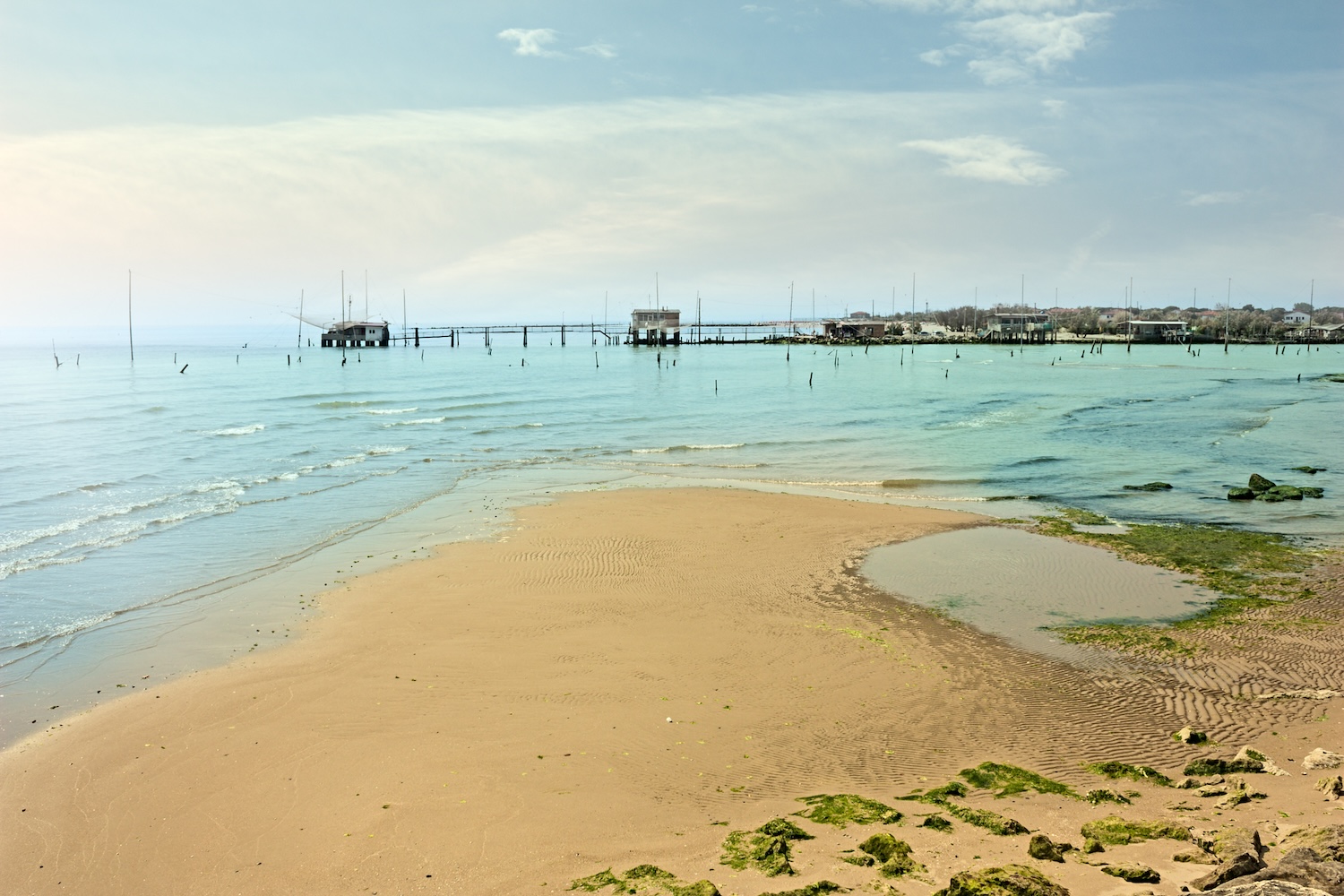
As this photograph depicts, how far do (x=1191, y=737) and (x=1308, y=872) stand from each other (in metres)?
3.79

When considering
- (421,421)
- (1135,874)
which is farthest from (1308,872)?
(421,421)

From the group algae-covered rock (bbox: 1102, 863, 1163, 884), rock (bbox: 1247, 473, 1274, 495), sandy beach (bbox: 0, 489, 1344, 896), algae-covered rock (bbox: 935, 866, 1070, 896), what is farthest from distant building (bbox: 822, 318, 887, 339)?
algae-covered rock (bbox: 935, 866, 1070, 896)

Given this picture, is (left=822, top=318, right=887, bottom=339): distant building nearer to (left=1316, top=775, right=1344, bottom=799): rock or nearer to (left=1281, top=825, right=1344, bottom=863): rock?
(left=1316, top=775, right=1344, bottom=799): rock

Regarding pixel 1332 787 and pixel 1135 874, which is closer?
pixel 1135 874

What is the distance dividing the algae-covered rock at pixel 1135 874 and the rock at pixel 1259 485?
19402 millimetres

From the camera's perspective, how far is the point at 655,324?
144 meters

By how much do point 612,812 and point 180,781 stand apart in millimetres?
3777

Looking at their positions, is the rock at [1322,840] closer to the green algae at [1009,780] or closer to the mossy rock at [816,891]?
the green algae at [1009,780]

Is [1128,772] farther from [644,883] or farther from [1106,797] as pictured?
[644,883]

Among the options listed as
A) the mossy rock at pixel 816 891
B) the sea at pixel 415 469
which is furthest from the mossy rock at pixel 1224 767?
the sea at pixel 415 469

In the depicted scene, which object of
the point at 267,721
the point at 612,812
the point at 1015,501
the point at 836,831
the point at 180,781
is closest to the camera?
the point at 836,831

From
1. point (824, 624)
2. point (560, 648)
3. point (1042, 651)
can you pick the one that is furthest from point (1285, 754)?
point (560, 648)

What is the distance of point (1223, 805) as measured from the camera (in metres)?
6.11

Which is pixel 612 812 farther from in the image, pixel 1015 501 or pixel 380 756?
pixel 1015 501
